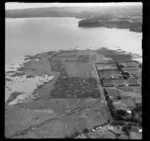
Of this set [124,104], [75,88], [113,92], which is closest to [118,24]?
[75,88]

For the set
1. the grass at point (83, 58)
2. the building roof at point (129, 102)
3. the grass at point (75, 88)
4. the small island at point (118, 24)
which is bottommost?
the small island at point (118, 24)

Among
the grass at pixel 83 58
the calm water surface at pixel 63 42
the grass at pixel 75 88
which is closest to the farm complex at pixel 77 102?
the grass at pixel 75 88

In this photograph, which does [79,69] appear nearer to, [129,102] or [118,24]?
[129,102]

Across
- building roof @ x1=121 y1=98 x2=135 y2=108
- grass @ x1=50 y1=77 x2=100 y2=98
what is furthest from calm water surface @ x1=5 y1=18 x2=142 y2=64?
building roof @ x1=121 y1=98 x2=135 y2=108

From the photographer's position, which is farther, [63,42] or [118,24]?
[118,24]

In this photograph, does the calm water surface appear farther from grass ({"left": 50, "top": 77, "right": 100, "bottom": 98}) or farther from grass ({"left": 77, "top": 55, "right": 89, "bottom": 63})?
grass ({"left": 50, "top": 77, "right": 100, "bottom": 98})

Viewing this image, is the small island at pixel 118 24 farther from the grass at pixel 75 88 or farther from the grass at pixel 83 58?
the grass at pixel 75 88

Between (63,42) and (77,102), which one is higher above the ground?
(77,102)

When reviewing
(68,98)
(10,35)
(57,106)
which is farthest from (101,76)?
(10,35)

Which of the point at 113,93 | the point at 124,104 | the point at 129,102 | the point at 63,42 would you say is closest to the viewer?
the point at 124,104

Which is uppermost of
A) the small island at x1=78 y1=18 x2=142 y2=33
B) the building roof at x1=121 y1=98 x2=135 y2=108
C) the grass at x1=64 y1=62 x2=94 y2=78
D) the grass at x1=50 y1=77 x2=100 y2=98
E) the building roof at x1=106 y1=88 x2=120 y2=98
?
the building roof at x1=121 y1=98 x2=135 y2=108

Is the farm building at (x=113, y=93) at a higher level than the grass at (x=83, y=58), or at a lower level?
higher

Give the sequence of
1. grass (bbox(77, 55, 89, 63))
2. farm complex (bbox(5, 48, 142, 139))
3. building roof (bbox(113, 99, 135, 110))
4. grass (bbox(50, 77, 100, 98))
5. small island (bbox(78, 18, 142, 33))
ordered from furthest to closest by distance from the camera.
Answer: small island (bbox(78, 18, 142, 33)) → grass (bbox(77, 55, 89, 63)) → grass (bbox(50, 77, 100, 98)) → building roof (bbox(113, 99, 135, 110)) → farm complex (bbox(5, 48, 142, 139))

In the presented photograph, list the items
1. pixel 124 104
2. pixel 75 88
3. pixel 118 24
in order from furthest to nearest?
1. pixel 118 24
2. pixel 75 88
3. pixel 124 104
